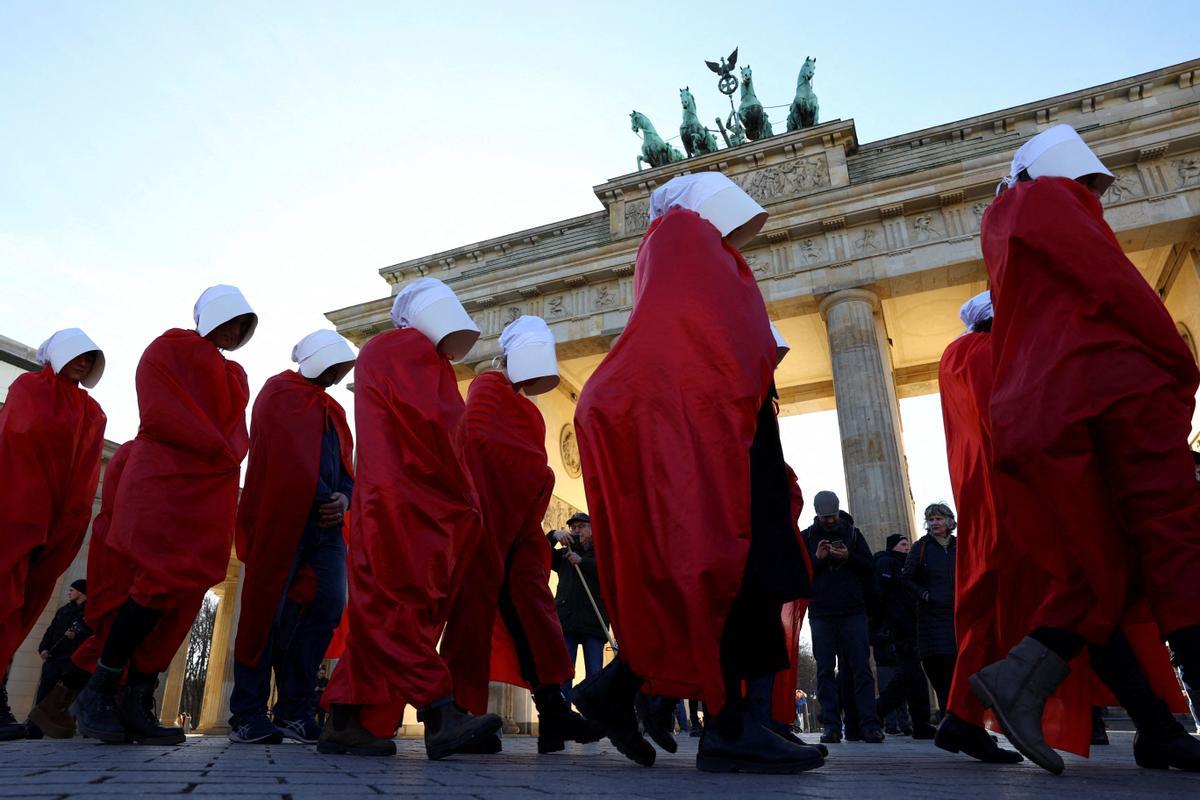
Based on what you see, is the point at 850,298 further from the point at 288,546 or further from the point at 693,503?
the point at 693,503

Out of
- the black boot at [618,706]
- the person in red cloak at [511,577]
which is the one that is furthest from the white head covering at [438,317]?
the black boot at [618,706]

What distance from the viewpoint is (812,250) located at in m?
15.4

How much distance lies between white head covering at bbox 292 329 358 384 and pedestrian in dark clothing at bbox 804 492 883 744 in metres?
4.12

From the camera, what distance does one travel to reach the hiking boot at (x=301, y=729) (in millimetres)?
4074

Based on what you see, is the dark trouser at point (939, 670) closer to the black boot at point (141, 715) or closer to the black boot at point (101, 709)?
the black boot at point (141, 715)

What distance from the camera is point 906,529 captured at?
12570 millimetres

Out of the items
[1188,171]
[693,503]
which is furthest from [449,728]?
[1188,171]

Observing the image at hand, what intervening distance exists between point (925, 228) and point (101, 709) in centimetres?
1464

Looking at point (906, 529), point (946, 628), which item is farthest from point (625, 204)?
point (946, 628)

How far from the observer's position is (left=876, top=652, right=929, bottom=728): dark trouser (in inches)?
258

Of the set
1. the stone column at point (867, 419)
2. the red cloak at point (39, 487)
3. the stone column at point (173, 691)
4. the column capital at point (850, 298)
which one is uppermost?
the column capital at point (850, 298)

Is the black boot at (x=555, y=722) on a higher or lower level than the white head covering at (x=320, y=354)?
lower

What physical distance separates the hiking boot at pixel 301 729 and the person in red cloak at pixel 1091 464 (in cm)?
322

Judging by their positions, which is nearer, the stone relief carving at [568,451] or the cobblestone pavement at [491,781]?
the cobblestone pavement at [491,781]
